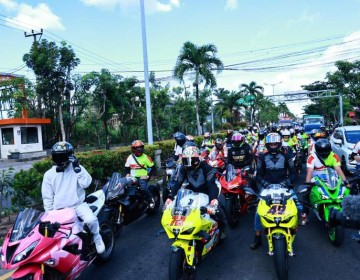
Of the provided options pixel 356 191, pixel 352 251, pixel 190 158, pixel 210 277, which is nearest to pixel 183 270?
pixel 210 277

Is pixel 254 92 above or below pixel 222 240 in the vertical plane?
above

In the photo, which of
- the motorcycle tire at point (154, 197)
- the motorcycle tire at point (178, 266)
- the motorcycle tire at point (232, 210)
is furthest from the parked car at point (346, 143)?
the motorcycle tire at point (178, 266)

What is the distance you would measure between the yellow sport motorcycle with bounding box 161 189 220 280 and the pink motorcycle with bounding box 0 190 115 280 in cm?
102

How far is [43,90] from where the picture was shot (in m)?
22.6

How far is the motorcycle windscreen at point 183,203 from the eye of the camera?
3.72m

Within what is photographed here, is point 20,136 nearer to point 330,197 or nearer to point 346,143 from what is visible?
point 346,143

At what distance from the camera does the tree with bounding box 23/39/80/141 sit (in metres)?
21.1

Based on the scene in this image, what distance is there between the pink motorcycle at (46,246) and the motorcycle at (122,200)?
4.66ft

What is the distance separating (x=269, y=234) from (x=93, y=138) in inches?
1274

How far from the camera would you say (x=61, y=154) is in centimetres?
392

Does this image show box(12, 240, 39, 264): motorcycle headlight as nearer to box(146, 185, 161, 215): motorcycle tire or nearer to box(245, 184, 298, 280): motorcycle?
box(245, 184, 298, 280): motorcycle

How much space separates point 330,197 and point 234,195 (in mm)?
1741

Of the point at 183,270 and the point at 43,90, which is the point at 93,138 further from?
the point at 183,270

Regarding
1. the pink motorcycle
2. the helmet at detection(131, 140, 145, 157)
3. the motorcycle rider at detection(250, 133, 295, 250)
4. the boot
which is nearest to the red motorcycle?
the motorcycle rider at detection(250, 133, 295, 250)
